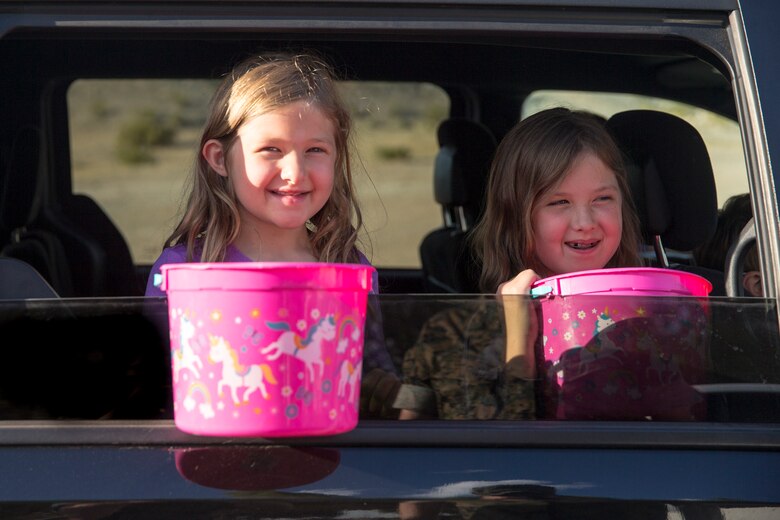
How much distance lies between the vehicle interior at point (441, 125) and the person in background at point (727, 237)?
0.05 m

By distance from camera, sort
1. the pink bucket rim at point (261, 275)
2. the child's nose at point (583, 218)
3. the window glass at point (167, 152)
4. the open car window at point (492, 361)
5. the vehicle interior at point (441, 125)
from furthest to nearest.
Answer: the window glass at point (167, 152), the child's nose at point (583, 218), the vehicle interior at point (441, 125), the open car window at point (492, 361), the pink bucket rim at point (261, 275)

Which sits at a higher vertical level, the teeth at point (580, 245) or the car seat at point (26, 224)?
the car seat at point (26, 224)

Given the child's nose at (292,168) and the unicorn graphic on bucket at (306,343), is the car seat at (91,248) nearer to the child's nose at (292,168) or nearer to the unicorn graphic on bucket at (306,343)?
the child's nose at (292,168)

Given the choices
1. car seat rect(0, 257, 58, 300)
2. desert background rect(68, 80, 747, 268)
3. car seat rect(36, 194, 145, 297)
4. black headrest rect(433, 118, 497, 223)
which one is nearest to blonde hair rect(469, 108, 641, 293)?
black headrest rect(433, 118, 497, 223)

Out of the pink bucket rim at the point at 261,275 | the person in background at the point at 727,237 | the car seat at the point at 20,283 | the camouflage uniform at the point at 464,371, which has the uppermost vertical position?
the person in background at the point at 727,237

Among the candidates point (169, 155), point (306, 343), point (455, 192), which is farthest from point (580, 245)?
point (169, 155)

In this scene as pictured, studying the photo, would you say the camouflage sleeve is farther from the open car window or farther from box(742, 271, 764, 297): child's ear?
box(742, 271, 764, 297): child's ear

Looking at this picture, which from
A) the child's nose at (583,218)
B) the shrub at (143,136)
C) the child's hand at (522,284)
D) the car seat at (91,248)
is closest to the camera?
the child's hand at (522,284)

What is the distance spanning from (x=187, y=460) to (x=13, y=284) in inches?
22.2

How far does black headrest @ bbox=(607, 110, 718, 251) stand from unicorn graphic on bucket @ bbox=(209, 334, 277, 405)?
1.41m

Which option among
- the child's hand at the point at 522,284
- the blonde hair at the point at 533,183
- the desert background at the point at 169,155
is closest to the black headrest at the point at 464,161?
the blonde hair at the point at 533,183

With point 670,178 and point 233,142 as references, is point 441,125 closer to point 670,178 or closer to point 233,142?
point 670,178

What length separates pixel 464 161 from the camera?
12.1ft

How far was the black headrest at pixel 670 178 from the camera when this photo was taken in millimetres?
2467
